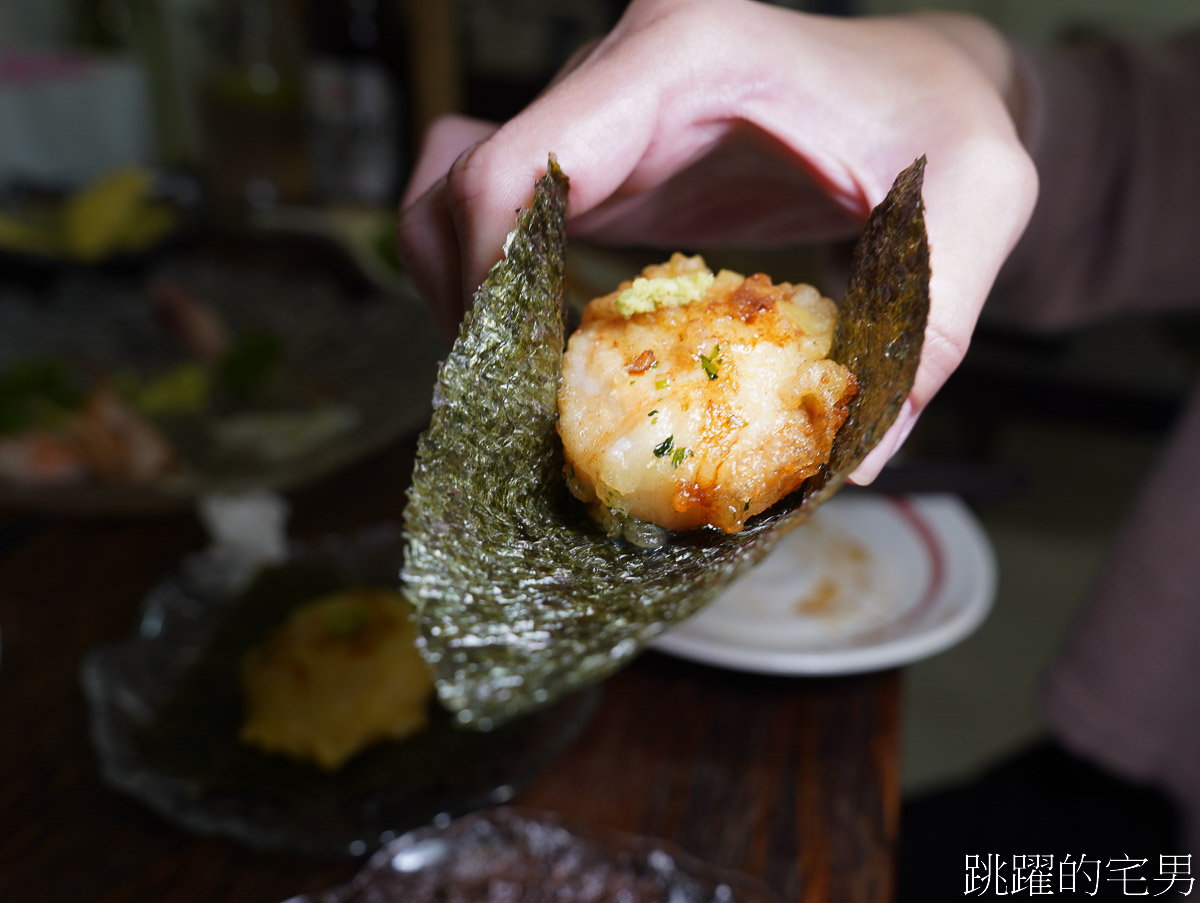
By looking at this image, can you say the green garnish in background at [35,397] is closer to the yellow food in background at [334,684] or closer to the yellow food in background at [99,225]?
the yellow food in background at [99,225]

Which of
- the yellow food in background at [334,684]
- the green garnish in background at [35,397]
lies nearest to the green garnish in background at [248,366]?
the green garnish in background at [35,397]

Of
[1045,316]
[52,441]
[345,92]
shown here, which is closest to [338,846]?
[52,441]

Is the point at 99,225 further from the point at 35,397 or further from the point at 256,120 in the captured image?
the point at 256,120

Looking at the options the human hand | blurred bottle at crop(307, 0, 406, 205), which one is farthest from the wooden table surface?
blurred bottle at crop(307, 0, 406, 205)

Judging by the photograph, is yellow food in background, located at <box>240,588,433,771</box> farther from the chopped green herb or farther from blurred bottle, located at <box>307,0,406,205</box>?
blurred bottle, located at <box>307,0,406,205</box>

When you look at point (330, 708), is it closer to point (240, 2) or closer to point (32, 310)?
point (32, 310)

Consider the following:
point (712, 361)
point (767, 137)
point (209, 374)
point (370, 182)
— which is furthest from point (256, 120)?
point (712, 361)
